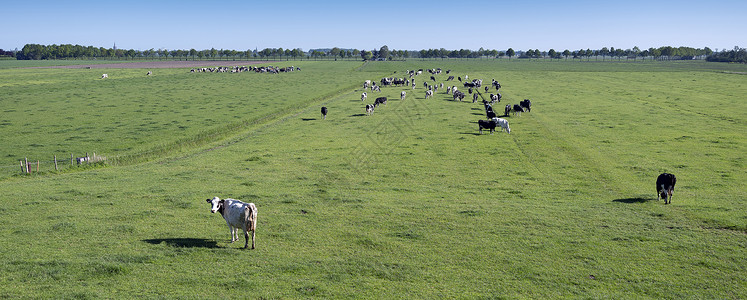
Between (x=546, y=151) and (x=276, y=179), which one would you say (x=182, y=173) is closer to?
(x=276, y=179)

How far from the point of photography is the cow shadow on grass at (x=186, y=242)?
51.0 ft

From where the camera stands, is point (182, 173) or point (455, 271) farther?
point (182, 173)

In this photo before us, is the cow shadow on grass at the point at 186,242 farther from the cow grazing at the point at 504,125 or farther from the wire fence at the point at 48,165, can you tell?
the cow grazing at the point at 504,125

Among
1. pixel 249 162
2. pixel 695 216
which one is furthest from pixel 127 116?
pixel 695 216

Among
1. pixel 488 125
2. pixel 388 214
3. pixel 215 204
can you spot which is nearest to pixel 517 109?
pixel 488 125

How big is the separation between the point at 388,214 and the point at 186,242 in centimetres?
767

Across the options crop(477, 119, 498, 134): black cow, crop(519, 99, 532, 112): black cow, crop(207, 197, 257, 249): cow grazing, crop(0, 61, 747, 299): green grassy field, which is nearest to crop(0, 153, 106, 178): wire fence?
crop(0, 61, 747, 299): green grassy field

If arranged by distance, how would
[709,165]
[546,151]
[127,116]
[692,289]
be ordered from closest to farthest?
[692,289] < [709,165] < [546,151] < [127,116]

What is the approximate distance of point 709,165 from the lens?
27172 millimetres

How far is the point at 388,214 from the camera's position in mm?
19125

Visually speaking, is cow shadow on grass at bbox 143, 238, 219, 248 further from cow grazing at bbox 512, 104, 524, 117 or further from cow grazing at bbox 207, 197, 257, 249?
cow grazing at bbox 512, 104, 524, 117

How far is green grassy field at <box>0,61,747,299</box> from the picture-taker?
13305mm

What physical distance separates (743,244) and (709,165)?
13580 millimetres

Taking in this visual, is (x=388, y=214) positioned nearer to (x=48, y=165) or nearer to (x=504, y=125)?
(x=48, y=165)
